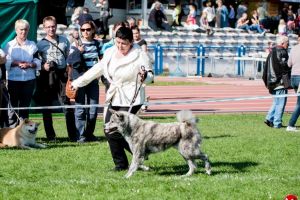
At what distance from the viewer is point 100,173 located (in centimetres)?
1049

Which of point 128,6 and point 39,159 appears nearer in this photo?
point 39,159

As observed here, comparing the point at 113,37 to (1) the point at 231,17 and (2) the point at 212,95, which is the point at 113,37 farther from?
(1) the point at 231,17

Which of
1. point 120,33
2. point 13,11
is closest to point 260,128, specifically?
point 13,11

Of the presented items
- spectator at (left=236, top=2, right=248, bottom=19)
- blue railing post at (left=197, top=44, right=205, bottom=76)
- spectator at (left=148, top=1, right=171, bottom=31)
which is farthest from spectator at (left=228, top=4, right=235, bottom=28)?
blue railing post at (left=197, top=44, right=205, bottom=76)

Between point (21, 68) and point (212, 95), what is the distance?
1120 centimetres

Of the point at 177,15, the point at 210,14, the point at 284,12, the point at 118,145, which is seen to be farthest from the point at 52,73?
the point at 284,12

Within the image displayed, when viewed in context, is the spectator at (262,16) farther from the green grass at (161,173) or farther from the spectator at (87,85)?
the spectator at (87,85)

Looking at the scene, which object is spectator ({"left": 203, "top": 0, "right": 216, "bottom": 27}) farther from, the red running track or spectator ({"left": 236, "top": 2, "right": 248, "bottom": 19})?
the red running track

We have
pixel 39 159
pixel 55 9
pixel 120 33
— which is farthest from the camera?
pixel 55 9

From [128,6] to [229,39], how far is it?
20.5 ft

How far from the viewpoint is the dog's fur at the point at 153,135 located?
9.99 m

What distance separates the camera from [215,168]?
10.9 m

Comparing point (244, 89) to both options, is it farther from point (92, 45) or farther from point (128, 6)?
point (128, 6)

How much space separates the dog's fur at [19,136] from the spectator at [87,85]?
955 millimetres
